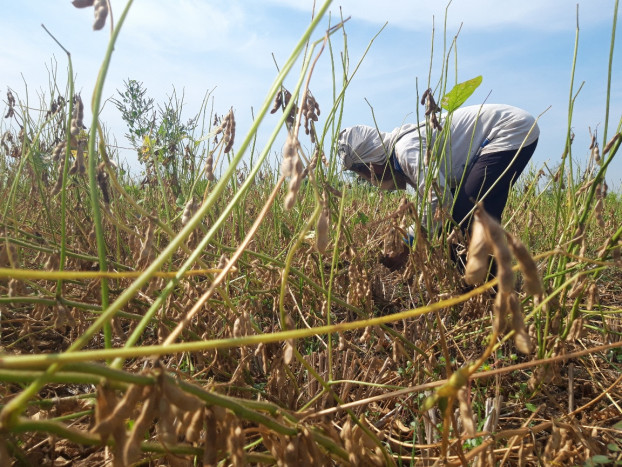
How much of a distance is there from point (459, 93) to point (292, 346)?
3.56ft

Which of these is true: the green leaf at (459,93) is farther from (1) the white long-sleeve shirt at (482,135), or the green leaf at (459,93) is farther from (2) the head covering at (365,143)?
(2) the head covering at (365,143)

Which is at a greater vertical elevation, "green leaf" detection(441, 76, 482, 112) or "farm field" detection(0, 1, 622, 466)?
"green leaf" detection(441, 76, 482, 112)

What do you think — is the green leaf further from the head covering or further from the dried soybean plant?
the head covering

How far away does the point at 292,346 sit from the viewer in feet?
2.24

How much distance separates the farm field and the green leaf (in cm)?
1

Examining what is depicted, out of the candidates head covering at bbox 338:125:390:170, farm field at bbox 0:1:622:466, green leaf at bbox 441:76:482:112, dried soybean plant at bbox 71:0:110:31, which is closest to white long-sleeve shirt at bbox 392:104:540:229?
head covering at bbox 338:125:390:170

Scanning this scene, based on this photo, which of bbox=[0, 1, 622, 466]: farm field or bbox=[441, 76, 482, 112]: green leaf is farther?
bbox=[441, 76, 482, 112]: green leaf

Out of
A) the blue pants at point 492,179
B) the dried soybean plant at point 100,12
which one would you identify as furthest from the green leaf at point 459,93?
the blue pants at point 492,179

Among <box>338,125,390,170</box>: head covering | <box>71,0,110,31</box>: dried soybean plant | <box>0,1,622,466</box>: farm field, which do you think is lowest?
<box>0,1,622,466</box>: farm field

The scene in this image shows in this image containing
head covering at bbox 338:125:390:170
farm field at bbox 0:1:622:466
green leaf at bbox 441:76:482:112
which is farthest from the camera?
head covering at bbox 338:125:390:170

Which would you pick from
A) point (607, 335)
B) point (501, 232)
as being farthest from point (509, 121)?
point (501, 232)

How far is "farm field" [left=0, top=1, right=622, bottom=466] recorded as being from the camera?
0.47 meters

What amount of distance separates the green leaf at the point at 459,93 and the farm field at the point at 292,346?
1cm

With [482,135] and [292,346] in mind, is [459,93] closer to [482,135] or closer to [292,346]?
[292,346]
